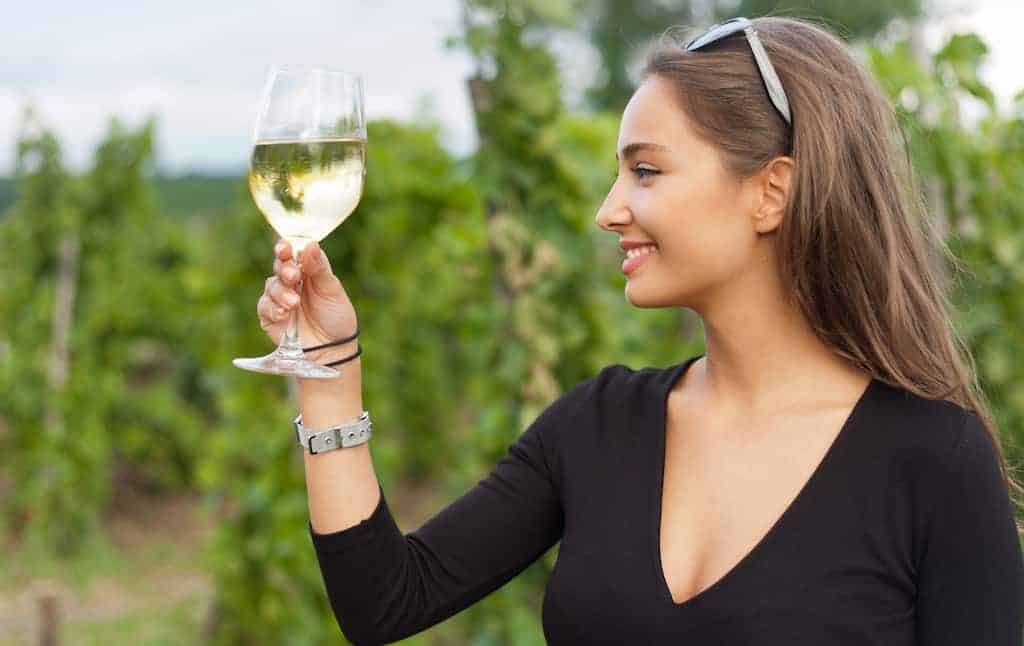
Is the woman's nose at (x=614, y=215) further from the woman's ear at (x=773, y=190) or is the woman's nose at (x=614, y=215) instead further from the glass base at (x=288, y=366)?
the glass base at (x=288, y=366)

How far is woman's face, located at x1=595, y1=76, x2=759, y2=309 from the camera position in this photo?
1598 mm

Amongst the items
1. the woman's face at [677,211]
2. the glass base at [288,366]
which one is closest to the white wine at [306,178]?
the glass base at [288,366]

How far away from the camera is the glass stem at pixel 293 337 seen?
1506 mm

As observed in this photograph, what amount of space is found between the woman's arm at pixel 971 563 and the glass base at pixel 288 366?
770 millimetres

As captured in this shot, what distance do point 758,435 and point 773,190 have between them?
0.34 metres

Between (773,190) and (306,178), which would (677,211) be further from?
(306,178)

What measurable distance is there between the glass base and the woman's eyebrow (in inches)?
19.4

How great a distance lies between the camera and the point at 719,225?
1.61 metres

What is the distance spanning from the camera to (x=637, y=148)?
163 centimetres

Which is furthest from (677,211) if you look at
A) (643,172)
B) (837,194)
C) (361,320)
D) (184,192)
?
(184,192)

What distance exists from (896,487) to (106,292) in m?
6.47

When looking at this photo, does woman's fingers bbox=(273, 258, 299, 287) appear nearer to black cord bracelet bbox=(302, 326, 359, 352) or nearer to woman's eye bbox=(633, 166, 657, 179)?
black cord bracelet bbox=(302, 326, 359, 352)

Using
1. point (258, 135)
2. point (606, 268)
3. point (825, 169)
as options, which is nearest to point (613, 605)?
point (825, 169)

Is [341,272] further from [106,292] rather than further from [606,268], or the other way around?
[106,292]
